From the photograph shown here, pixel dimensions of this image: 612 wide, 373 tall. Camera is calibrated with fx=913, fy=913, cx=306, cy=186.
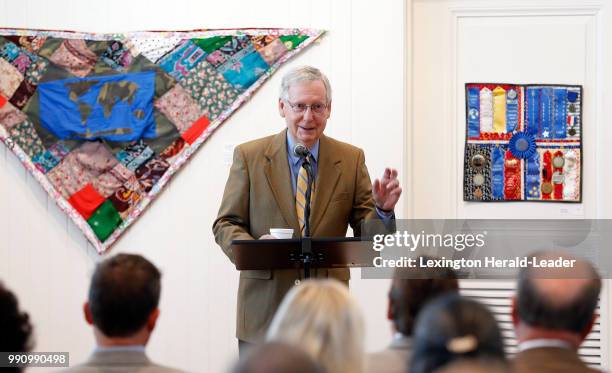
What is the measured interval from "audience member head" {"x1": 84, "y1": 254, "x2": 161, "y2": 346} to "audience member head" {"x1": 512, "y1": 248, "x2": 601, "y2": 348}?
884 millimetres

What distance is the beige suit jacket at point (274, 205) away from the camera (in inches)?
137

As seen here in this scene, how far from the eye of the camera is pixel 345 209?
3.62 metres

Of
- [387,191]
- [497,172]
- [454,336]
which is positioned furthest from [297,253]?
[497,172]

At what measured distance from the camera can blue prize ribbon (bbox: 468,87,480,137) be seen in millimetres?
5117

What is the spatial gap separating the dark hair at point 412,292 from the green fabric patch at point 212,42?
9.86 ft

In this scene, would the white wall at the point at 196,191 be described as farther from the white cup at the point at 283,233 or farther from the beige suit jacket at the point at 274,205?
the white cup at the point at 283,233

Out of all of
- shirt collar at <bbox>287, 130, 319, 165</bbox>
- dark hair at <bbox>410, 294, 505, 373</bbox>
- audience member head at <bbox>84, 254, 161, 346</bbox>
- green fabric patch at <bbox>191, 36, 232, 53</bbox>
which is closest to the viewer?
dark hair at <bbox>410, 294, 505, 373</bbox>

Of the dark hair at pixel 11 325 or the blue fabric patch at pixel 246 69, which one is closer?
the dark hair at pixel 11 325

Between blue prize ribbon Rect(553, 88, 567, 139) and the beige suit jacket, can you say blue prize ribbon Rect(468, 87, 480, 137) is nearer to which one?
blue prize ribbon Rect(553, 88, 567, 139)

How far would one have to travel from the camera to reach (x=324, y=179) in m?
3.61

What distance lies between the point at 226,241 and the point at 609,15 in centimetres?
280

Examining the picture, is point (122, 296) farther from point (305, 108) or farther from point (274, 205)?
point (305, 108)

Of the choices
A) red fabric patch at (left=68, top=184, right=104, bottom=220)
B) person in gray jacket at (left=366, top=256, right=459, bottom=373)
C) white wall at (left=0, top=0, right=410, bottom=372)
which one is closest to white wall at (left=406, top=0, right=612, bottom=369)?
white wall at (left=0, top=0, right=410, bottom=372)

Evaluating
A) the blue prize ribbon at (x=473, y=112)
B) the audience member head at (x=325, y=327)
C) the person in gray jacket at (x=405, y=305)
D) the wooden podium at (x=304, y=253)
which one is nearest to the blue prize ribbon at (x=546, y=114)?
the blue prize ribbon at (x=473, y=112)
